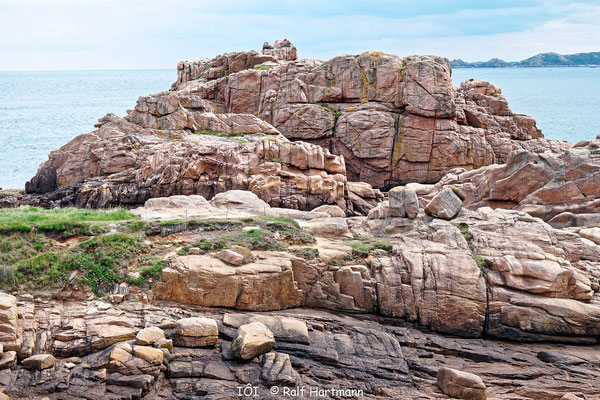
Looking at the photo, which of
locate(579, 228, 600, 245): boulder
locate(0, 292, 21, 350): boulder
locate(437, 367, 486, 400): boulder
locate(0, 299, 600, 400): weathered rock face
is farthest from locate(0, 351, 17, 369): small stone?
locate(579, 228, 600, 245): boulder

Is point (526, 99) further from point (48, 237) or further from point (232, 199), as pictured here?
point (48, 237)

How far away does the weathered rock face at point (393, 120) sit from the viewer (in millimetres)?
40969

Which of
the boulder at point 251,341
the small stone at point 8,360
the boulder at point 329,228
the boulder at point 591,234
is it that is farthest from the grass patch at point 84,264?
the boulder at point 591,234

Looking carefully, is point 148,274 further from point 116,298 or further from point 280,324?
point 280,324

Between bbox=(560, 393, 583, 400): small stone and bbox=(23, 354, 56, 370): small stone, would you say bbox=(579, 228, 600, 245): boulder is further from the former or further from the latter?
bbox=(23, 354, 56, 370): small stone

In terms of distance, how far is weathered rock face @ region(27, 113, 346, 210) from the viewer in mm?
30438

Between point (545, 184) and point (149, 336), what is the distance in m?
21.0

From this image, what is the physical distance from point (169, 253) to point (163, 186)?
1337 centimetres

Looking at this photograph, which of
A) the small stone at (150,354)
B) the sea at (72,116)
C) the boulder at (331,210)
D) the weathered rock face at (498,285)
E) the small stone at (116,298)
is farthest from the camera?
the sea at (72,116)

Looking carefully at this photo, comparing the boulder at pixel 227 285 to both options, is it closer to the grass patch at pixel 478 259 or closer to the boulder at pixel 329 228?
the boulder at pixel 329 228

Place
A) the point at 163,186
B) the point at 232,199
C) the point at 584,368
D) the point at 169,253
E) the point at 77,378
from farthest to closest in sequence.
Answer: the point at 163,186
the point at 232,199
the point at 169,253
the point at 584,368
the point at 77,378

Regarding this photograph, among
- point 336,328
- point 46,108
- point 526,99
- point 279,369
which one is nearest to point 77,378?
point 279,369

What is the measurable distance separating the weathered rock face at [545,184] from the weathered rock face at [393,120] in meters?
14.0

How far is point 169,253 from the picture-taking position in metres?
17.8
